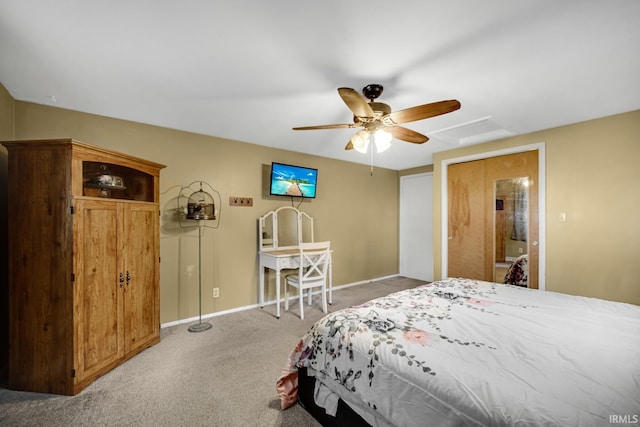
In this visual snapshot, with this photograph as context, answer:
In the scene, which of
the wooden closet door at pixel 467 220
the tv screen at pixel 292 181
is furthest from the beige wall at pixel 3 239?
the wooden closet door at pixel 467 220

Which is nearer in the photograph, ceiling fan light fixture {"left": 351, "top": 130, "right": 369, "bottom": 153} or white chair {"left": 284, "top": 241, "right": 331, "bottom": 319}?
ceiling fan light fixture {"left": 351, "top": 130, "right": 369, "bottom": 153}

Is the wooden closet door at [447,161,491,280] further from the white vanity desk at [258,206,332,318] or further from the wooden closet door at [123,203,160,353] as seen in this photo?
the wooden closet door at [123,203,160,353]

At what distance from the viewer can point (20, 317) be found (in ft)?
6.10

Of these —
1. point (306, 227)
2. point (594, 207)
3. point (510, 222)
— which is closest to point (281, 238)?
point (306, 227)

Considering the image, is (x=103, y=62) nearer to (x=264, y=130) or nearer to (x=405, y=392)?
(x=264, y=130)

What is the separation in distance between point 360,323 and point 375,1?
1674 mm

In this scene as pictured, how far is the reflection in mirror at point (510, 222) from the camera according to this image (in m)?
3.18

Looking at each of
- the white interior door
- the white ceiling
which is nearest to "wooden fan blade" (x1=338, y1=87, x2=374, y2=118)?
the white ceiling

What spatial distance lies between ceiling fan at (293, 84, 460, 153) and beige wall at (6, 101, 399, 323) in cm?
184

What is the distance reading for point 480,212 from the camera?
11.6 feet

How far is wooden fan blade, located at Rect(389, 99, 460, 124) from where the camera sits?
1664 mm

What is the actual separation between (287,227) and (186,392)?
2.40m

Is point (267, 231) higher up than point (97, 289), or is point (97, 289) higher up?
point (267, 231)

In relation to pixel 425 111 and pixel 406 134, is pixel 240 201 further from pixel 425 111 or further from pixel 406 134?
pixel 425 111
